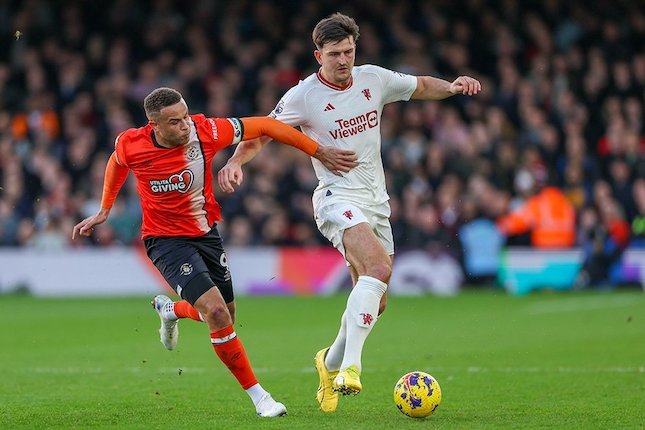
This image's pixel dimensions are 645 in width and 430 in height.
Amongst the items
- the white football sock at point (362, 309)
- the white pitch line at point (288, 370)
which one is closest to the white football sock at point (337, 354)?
the white football sock at point (362, 309)

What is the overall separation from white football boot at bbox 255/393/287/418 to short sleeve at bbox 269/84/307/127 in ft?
6.76

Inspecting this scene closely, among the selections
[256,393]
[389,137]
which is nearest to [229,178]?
[256,393]

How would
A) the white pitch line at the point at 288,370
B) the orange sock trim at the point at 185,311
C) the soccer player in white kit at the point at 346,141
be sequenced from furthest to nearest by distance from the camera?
the white pitch line at the point at 288,370
the orange sock trim at the point at 185,311
the soccer player in white kit at the point at 346,141

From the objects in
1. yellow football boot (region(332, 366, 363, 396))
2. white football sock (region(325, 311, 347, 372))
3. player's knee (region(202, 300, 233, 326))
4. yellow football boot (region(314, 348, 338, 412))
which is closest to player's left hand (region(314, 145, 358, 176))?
white football sock (region(325, 311, 347, 372))

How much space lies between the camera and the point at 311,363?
11.5 meters

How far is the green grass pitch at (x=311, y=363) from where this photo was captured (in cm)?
795

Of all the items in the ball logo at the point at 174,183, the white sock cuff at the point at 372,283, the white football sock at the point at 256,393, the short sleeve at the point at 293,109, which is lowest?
the white football sock at the point at 256,393

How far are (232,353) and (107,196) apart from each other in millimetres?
1609

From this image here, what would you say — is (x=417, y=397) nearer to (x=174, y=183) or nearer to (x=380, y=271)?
(x=380, y=271)

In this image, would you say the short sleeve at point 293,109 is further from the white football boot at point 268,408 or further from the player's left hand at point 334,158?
the white football boot at point 268,408

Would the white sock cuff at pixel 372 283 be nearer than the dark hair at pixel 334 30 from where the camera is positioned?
Yes

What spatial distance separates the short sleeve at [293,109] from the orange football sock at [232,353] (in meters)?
1.65

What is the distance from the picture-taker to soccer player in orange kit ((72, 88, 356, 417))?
26.4ft

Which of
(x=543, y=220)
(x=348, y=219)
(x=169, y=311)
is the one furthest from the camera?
(x=543, y=220)
